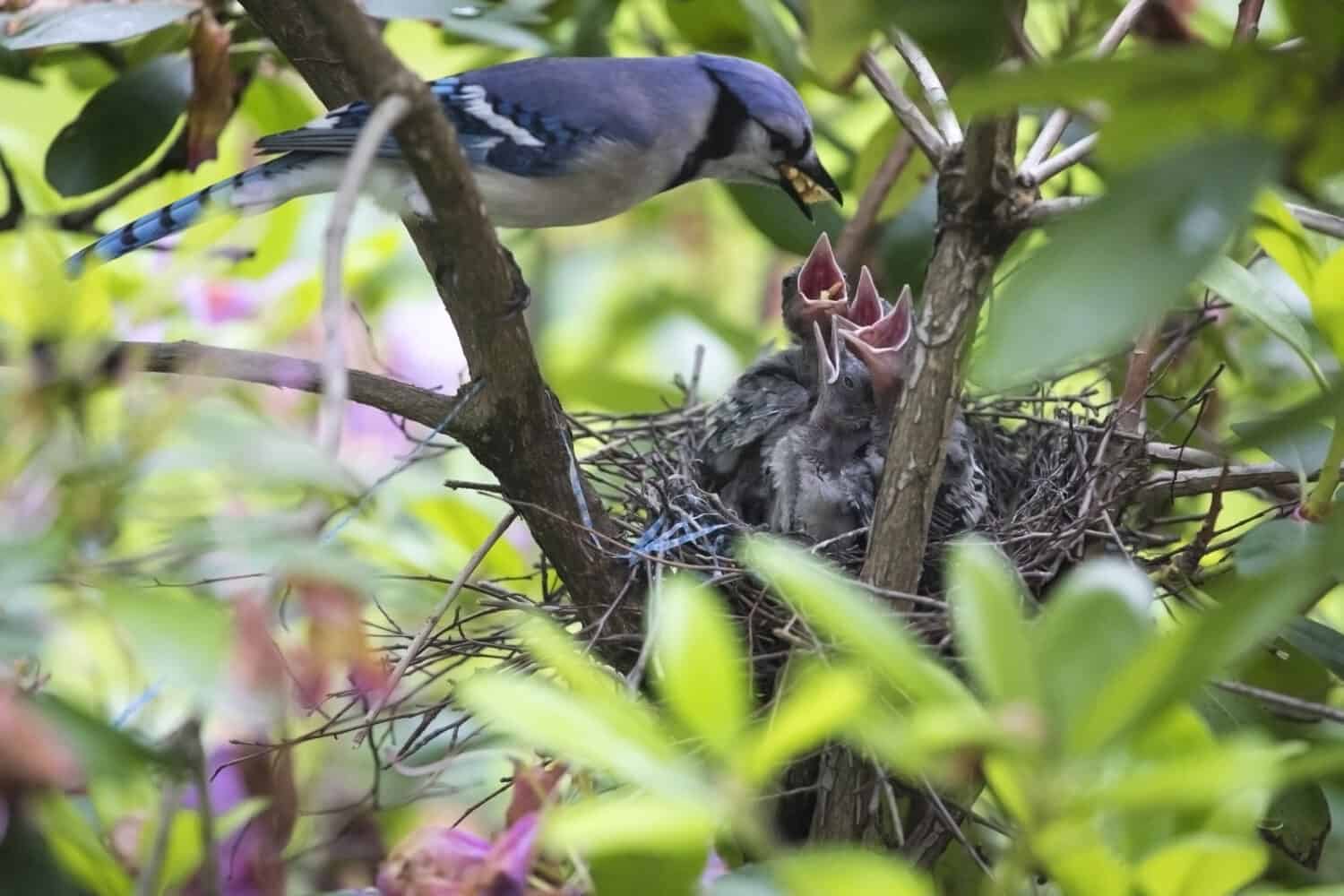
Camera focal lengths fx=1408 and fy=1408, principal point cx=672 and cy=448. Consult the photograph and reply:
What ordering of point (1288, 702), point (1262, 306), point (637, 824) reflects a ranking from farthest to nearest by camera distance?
point (1262, 306)
point (1288, 702)
point (637, 824)

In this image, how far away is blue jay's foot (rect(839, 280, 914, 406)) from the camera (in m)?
1.69

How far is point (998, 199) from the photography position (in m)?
0.93

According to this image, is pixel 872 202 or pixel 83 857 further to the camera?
pixel 872 202

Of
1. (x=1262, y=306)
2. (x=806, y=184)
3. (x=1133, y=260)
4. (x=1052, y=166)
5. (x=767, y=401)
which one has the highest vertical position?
(x=1133, y=260)

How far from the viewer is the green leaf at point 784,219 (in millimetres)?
1754

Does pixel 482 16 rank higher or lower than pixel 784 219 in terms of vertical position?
higher

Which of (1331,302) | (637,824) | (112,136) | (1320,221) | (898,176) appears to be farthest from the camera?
(898,176)

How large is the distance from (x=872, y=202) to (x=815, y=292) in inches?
7.3

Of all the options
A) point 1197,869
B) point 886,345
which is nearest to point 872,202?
point 886,345

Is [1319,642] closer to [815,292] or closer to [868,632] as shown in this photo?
[868,632]

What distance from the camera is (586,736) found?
0.50m

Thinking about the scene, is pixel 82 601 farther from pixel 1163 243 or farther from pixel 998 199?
pixel 998 199

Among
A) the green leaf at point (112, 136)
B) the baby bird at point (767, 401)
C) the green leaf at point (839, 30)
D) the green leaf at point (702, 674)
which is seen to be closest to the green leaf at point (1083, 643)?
the green leaf at point (702, 674)

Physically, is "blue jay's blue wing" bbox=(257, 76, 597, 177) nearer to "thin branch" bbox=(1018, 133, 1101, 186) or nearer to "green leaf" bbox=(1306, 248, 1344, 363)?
"thin branch" bbox=(1018, 133, 1101, 186)
